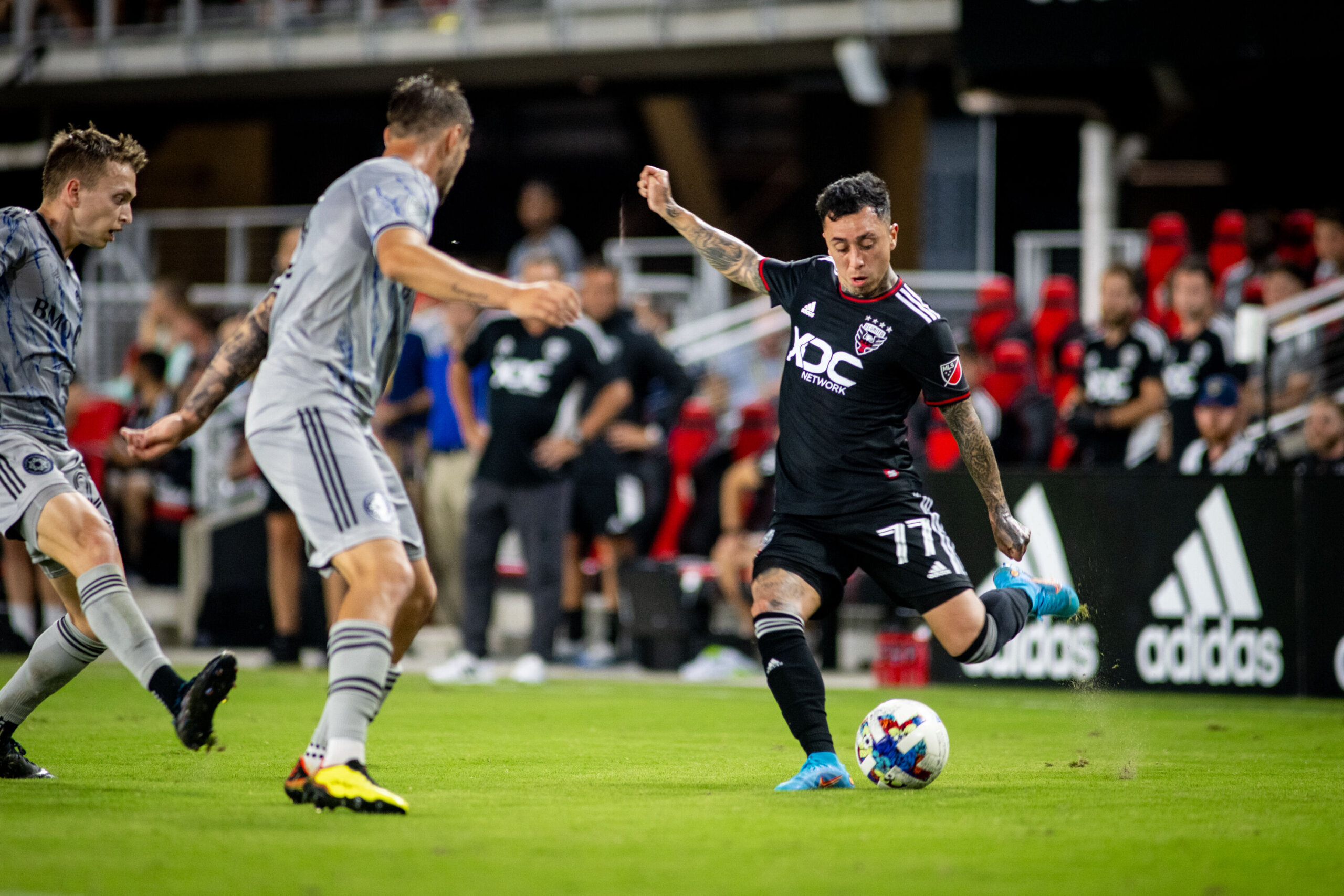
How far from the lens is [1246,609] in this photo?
1062cm

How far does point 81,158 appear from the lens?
20.8 feet

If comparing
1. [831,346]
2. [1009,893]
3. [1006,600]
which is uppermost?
[831,346]

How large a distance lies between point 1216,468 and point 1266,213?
7771mm

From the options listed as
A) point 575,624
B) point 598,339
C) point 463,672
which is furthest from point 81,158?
point 575,624

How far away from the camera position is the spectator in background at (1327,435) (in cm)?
1112

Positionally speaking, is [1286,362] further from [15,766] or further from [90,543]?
[15,766]

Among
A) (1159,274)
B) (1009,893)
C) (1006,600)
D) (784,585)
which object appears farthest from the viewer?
(1159,274)

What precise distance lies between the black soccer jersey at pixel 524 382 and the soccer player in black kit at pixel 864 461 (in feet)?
16.9

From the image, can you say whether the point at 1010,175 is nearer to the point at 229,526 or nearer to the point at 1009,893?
the point at 229,526

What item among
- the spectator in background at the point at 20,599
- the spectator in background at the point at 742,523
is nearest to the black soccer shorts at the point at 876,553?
the spectator in background at the point at 742,523

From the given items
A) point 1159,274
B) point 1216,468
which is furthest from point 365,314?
point 1159,274

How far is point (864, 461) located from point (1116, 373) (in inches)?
245

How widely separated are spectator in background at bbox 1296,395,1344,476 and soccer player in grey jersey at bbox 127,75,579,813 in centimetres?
747

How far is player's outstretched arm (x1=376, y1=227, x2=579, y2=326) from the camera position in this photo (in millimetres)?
4953
